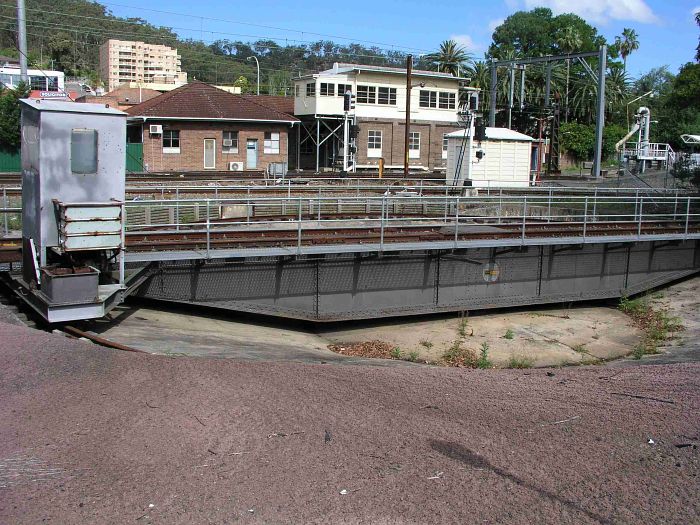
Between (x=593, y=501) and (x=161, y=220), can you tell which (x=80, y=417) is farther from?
(x=161, y=220)

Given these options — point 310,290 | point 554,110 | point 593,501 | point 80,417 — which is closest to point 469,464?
point 593,501

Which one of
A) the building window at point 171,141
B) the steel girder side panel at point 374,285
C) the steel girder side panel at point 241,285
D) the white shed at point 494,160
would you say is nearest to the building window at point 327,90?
the building window at point 171,141

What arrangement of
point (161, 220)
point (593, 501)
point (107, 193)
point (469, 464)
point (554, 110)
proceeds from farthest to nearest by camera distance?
point (554, 110), point (161, 220), point (107, 193), point (469, 464), point (593, 501)

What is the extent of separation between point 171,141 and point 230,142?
385 centimetres

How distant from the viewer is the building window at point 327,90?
55531 mm

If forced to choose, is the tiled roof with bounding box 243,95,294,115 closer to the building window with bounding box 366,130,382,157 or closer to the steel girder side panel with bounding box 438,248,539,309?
the building window with bounding box 366,130,382,157

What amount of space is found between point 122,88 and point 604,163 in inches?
1977

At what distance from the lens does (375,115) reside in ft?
189

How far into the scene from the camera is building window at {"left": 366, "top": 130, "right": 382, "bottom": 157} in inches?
2248

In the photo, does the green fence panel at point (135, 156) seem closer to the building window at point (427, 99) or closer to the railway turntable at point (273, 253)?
the building window at point (427, 99)

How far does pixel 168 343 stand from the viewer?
12.2 metres

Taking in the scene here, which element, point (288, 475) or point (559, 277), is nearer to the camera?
point (288, 475)

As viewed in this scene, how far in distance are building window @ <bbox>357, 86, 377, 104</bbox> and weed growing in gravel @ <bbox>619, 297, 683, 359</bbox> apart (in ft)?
126

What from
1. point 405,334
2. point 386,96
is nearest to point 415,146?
point 386,96
